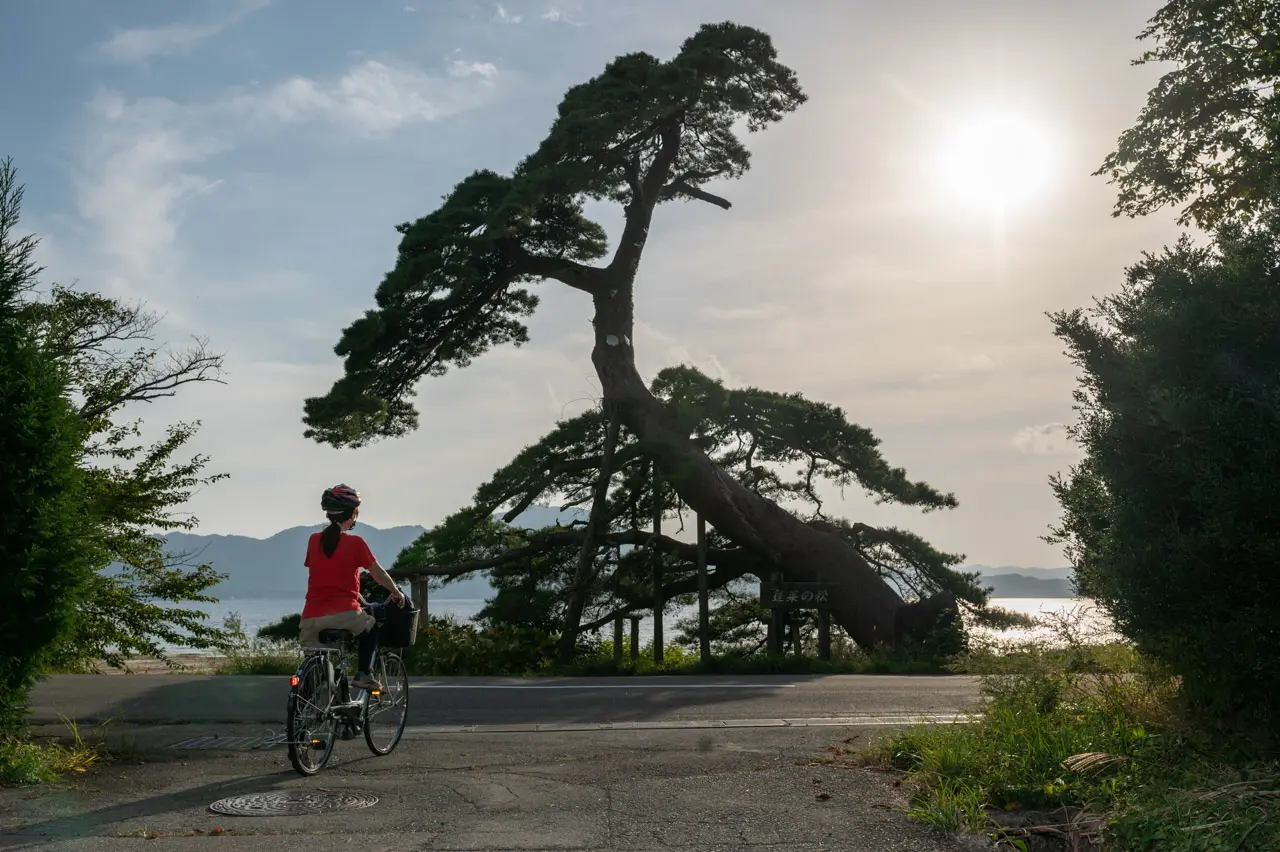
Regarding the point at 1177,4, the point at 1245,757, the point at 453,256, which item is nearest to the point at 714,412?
the point at 453,256

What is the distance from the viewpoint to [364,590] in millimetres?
18078

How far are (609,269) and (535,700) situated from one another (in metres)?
11.5

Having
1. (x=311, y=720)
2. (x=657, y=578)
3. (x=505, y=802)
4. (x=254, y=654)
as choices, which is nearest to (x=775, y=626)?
(x=657, y=578)

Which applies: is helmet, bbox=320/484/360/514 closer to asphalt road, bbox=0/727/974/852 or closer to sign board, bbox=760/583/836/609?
asphalt road, bbox=0/727/974/852

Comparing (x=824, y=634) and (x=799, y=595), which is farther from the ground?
(x=799, y=595)

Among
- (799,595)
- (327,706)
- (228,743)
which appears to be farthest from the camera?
(799,595)

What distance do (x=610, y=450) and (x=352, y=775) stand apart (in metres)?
12.3

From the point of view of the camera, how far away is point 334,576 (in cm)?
752

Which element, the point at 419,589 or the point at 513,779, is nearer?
the point at 513,779

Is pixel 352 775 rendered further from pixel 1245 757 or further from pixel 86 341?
pixel 86 341

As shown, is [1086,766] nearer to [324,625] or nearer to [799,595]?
[324,625]

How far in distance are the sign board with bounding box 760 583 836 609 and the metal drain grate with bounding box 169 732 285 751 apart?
11776 mm

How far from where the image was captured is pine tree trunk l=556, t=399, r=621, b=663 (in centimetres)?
1805

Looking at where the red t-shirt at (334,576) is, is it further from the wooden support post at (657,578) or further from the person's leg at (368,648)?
the wooden support post at (657,578)
